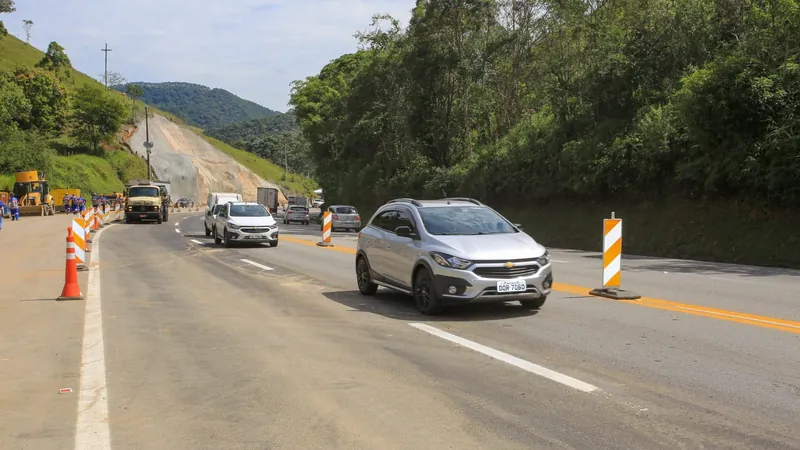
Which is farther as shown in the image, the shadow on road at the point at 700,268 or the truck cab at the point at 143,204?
the truck cab at the point at 143,204

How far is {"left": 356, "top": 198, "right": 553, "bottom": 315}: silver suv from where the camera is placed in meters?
9.28

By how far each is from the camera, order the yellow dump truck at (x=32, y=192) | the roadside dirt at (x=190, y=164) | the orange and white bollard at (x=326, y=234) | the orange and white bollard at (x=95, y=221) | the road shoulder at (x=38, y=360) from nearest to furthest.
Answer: the road shoulder at (x=38, y=360) < the orange and white bollard at (x=326, y=234) < the orange and white bollard at (x=95, y=221) < the yellow dump truck at (x=32, y=192) < the roadside dirt at (x=190, y=164)

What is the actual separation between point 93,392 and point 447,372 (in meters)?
3.25

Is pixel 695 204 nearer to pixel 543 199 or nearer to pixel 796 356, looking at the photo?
pixel 543 199

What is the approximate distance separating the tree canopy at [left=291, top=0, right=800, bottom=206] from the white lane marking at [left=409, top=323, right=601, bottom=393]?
15221 millimetres

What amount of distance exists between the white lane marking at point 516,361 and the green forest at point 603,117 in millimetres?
14045

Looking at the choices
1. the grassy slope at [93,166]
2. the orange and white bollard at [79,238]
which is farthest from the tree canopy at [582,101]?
the grassy slope at [93,166]

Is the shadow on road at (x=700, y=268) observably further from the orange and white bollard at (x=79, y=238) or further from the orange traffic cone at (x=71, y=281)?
the orange and white bollard at (x=79, y=238)

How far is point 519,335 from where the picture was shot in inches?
330

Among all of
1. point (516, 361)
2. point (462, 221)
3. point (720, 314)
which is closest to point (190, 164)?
point (462, 221)

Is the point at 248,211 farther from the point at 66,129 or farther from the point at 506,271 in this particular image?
the point at 66,129

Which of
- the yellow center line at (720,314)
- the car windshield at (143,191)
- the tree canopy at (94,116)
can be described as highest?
the tree canopy at (94,116)

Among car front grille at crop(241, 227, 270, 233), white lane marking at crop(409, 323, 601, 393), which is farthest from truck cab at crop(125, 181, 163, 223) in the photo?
white lane marking at crop(409, 323, 601, 393)

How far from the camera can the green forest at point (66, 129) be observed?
77.9 meters
